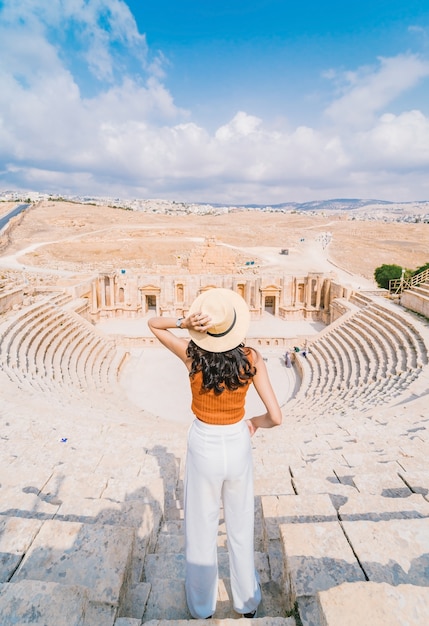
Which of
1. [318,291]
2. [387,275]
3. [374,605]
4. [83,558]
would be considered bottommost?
[318,291]

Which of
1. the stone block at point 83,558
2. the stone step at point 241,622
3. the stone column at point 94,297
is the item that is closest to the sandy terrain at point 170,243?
the stone column at point 94,297

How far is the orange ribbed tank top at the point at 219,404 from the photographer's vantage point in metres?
2.46

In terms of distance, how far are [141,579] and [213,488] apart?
3.99ft

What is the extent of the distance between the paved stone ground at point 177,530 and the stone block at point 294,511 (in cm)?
1

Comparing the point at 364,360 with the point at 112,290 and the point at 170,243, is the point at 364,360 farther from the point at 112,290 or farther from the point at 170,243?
the point at 170,243

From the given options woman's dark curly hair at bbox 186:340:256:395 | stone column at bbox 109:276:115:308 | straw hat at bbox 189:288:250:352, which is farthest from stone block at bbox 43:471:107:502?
stone column at bbox 109:276:115:308

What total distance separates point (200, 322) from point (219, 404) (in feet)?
2.00

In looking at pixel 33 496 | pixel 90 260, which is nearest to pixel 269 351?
pixel 33 496

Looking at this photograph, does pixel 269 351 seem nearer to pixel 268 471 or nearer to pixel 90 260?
pixel 268 471

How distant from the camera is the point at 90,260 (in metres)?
40.5

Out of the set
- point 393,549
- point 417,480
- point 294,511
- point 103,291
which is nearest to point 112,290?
point 103,291

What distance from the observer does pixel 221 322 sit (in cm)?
233

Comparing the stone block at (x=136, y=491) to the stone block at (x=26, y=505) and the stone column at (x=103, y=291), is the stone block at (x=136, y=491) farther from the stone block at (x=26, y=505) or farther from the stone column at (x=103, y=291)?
the stone column at (x=103, y=291)

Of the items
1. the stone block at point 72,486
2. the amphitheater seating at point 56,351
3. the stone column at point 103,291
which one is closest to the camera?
the stone block at point 72,486
